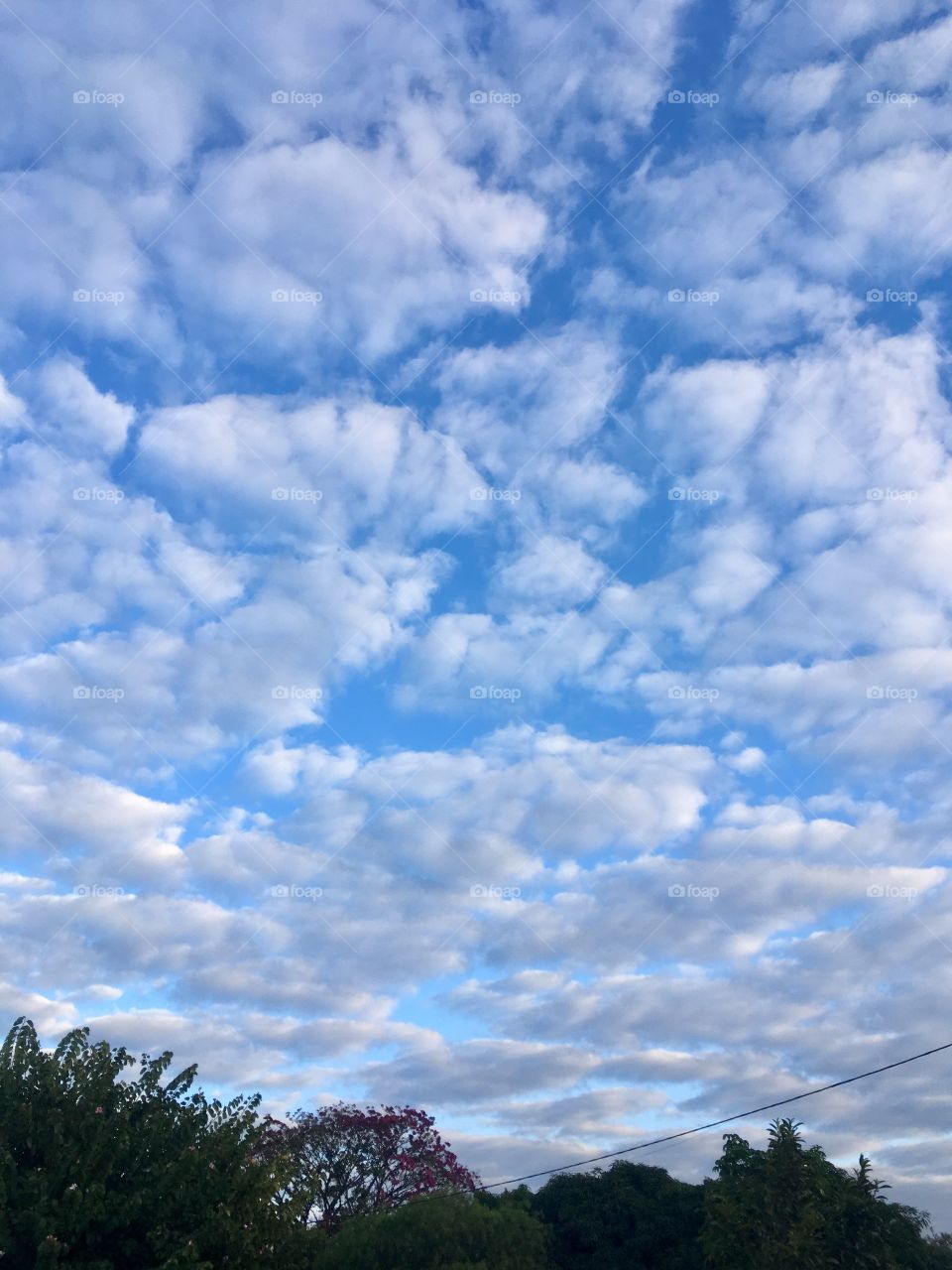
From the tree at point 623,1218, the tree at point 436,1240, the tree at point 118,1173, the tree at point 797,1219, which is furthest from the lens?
the tree at point 623,1218

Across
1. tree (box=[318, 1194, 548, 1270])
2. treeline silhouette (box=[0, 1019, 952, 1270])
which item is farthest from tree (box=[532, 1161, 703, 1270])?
tree (box=[318, 1194, 548, 1270])

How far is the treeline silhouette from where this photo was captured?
19.0 m

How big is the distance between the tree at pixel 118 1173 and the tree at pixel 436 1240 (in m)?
9.64

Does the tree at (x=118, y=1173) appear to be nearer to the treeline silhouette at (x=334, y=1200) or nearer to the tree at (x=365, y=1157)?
the treeline silhouette at (x=334, y=1200)

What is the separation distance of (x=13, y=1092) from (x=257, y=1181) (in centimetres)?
515

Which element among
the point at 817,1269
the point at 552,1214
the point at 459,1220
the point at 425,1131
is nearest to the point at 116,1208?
the point at 459,1220

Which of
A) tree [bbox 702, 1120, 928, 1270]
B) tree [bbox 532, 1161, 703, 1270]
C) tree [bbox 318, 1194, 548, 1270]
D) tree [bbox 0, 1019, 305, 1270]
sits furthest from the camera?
tree [bbox 532, 1161, 703, 1270]

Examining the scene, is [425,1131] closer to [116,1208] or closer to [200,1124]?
[200,1124]

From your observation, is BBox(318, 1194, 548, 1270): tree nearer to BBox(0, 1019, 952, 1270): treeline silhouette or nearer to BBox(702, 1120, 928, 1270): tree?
BBox(0, 1019, 952, 1270): treeline silhouette

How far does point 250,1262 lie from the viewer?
67.1 ft

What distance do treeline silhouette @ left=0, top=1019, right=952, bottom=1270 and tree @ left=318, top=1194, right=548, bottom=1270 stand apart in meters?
0.06

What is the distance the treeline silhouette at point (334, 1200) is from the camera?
19.0m

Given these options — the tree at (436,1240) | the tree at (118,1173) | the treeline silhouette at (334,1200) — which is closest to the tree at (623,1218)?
the treeline silhouette at (334,1200)

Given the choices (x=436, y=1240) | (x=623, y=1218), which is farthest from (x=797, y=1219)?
(x=623, y=1218)
